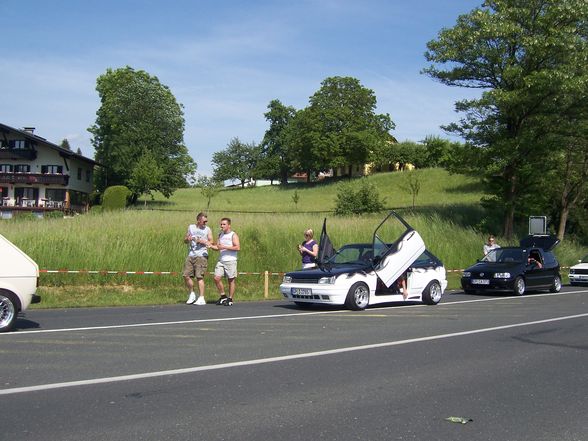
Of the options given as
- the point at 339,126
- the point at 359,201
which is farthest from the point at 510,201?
the point at 339,126

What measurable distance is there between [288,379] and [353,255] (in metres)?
8.00

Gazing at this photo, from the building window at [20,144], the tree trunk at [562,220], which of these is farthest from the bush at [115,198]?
the tree trunk at [562,220]

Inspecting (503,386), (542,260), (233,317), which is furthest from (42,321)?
(542,260)

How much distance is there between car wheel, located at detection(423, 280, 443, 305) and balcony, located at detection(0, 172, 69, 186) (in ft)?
189

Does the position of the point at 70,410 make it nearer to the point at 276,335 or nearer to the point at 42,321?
the point at 276,335

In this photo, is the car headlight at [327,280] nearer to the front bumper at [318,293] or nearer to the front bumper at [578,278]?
the front bumper at [318,293]

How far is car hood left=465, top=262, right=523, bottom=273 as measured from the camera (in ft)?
65.1

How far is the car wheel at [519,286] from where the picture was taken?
778 inches

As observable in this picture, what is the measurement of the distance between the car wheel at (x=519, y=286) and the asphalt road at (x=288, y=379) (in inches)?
310

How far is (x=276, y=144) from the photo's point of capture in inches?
4525

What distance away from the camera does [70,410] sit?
5.50 meters

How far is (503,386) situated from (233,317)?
6.34 metres

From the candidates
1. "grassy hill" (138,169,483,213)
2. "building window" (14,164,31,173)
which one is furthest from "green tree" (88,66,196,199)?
"building window" (14,164,31,173)

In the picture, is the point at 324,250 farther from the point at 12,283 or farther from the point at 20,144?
the point at 20,144
